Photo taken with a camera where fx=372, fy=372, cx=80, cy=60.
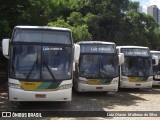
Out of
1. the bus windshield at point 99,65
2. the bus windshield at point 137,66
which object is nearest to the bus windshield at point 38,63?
the bus windshield at point 99,65

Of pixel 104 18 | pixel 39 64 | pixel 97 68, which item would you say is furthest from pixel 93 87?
pixel 104 18

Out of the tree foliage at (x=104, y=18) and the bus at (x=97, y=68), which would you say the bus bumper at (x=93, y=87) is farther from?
the tree foliage at (x=104, y=18)

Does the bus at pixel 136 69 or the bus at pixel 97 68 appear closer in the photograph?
the bus at pixel 97 68

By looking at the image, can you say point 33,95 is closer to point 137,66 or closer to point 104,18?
point 137,66

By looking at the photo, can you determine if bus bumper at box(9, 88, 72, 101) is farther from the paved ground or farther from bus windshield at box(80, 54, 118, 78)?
bus windshield at box(80, 54, 118, 78)

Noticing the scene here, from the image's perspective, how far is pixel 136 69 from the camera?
66.9 ft

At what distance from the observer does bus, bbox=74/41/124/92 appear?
57.1 feet

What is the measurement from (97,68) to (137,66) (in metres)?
3.64

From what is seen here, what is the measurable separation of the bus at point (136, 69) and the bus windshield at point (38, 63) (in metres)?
7.47

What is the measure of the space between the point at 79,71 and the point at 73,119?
6.42 meters

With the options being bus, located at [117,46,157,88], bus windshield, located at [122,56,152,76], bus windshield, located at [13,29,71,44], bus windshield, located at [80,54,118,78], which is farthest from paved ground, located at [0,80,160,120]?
bus windshield, located at [122,56,152,76]

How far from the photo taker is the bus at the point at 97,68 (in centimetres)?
1739

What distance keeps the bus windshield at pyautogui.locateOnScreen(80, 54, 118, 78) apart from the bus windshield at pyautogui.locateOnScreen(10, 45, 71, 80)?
4345mm

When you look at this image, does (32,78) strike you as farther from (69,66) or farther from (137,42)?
(137,42)
